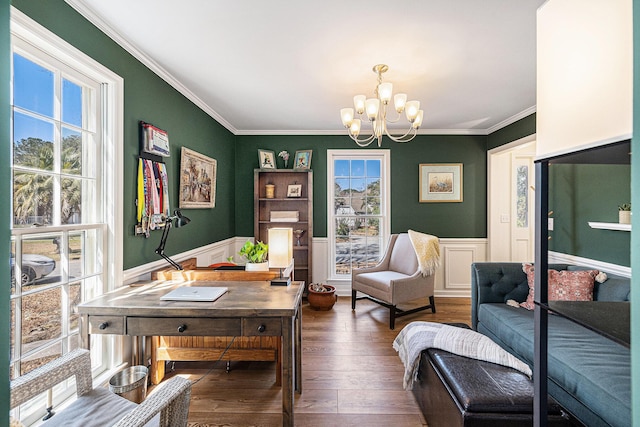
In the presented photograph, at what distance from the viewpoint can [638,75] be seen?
1.71ft

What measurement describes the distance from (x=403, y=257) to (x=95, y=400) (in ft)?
11.2

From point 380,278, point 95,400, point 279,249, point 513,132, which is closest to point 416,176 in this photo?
point 513,132

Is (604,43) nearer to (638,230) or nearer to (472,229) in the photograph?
(638,230)

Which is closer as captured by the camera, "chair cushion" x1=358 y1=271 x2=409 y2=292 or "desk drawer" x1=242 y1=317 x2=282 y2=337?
"desk drawer" x1=242 y1=317 x2=282 y2=337

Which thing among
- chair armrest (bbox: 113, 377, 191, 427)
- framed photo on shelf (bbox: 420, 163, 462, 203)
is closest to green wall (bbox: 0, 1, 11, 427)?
chair armrest (bbox: 113, 377, 191, 427)

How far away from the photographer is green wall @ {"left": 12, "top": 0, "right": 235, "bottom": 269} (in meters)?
1.71

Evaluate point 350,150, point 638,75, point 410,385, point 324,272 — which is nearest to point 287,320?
point 410,385

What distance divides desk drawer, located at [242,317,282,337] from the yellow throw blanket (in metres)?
2.45

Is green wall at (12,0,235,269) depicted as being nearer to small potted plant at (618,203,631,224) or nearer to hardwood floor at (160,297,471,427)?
hardwood floor at (160,297,471,427)

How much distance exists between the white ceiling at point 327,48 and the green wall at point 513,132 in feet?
0.70

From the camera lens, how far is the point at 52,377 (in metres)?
1.27

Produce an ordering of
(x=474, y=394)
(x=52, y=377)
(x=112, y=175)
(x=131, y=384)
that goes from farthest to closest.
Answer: (x=112, y=175) < (x=131, y=384) < (x=474, y=394) < (x=52, y=377)

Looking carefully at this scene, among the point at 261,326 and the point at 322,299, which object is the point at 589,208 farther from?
the point at 261,326

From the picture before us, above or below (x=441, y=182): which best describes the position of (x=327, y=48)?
above
